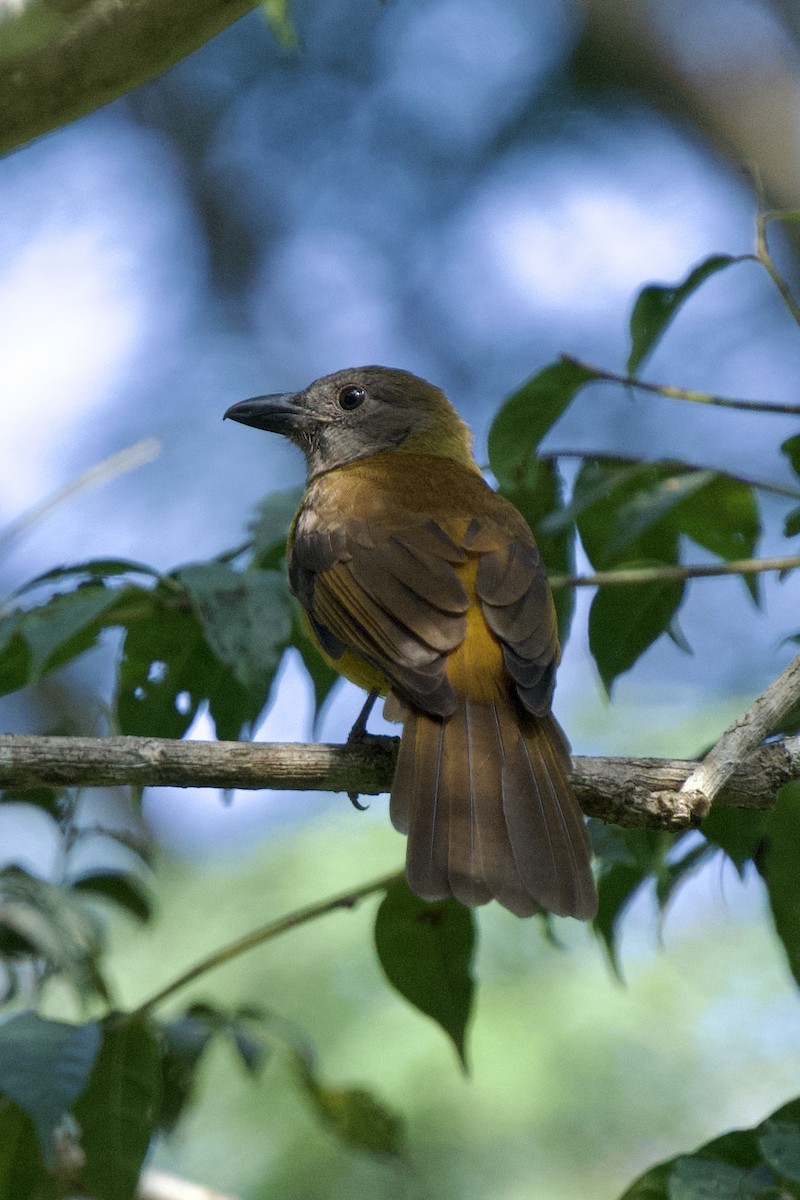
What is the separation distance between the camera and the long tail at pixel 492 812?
2695 millimetres

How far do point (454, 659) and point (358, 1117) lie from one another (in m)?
1.30

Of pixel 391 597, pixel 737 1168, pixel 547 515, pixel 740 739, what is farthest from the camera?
pixel 547 515

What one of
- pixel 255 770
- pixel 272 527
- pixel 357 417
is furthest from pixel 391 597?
pixel 357 417

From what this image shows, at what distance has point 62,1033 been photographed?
96.1 inches

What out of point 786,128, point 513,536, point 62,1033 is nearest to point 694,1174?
point 62,1033

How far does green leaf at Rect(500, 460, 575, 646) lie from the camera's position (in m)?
3.39

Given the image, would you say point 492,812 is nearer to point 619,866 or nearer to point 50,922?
point 619,866

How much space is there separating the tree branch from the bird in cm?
18

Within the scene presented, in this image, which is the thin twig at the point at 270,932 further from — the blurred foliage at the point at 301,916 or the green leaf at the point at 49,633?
the green leaf at the point at 49,633

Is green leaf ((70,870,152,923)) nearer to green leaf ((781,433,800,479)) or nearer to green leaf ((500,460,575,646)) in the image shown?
green leaf ((500,460,575,646))

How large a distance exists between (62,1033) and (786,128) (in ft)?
20.4

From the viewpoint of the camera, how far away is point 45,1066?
2320 mm

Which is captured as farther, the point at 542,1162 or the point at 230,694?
the point at 542,1162

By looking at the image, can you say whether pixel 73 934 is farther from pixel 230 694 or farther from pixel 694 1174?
pixel 694 1174
